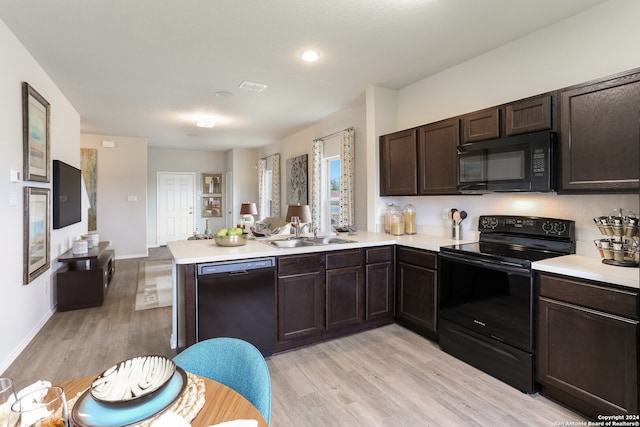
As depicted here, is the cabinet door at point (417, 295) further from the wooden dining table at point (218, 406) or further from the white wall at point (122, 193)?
the white wall at point (122, 193)

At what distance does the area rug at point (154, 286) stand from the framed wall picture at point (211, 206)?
9.08 feet

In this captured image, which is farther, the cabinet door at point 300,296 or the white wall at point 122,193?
the white wall at point 122,193

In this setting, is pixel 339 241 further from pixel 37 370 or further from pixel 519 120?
pixel 37 370

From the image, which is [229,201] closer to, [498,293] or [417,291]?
[417,291]

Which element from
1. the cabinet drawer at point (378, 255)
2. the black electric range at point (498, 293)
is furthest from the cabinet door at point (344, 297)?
the black electric range at point (498, 293)

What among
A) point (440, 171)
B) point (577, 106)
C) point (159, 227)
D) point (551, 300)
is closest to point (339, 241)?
point (440, 171)

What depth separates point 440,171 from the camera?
3.12 meters

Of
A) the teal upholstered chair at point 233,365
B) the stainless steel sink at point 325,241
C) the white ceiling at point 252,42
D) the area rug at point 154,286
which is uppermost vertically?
the white ceiling at point 252,42

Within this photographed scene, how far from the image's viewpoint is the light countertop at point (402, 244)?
5.92 ft

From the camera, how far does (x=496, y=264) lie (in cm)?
230

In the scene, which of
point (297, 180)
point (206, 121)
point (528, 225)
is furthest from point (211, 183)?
point (528, 225)

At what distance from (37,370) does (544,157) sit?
4030mm

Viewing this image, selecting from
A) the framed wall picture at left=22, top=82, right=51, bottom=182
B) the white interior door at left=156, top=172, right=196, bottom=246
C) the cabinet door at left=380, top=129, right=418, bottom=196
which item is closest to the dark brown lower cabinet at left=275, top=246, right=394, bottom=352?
the cabinet door at left=380, top=129, right=418, bottom=196

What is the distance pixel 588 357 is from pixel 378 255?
1.67 metres
